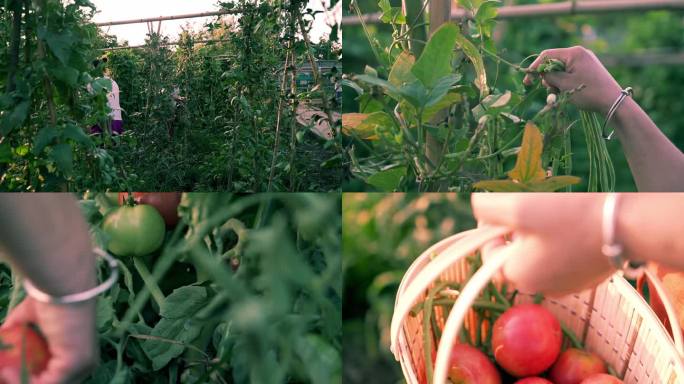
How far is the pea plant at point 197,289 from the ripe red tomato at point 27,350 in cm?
7

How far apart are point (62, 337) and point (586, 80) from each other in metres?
0.94

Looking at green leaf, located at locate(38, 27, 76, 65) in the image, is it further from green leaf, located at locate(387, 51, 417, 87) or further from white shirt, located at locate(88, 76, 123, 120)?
green leaf, located at locate(387, 51, 417, 87)

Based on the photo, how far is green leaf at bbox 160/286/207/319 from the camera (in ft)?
3.56

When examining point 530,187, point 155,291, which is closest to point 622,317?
point 530,187

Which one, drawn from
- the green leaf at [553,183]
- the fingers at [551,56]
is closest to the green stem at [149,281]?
the green leaf at [553,183]

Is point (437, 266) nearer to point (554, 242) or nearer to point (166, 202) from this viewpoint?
point (554, 242)

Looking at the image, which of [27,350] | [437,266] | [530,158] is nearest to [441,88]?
[530,158]

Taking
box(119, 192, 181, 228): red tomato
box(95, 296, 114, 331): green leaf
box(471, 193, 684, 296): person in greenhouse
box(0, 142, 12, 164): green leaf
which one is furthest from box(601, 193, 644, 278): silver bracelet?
box(0, 142, 12, 164): green leaf

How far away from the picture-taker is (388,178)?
1.22 meters

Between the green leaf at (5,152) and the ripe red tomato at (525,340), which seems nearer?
the ripe red tomato at (525,340)

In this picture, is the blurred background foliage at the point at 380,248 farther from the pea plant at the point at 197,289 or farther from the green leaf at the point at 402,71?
the green leaf at the point at 402,71

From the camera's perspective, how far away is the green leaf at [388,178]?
3.96 ft

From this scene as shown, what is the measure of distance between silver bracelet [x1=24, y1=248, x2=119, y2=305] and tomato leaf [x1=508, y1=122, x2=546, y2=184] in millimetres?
666

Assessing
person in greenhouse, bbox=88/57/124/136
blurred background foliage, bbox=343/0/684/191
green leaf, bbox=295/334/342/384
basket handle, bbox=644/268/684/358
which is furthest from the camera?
person in greenhouse, bbox=88/57/124/136
